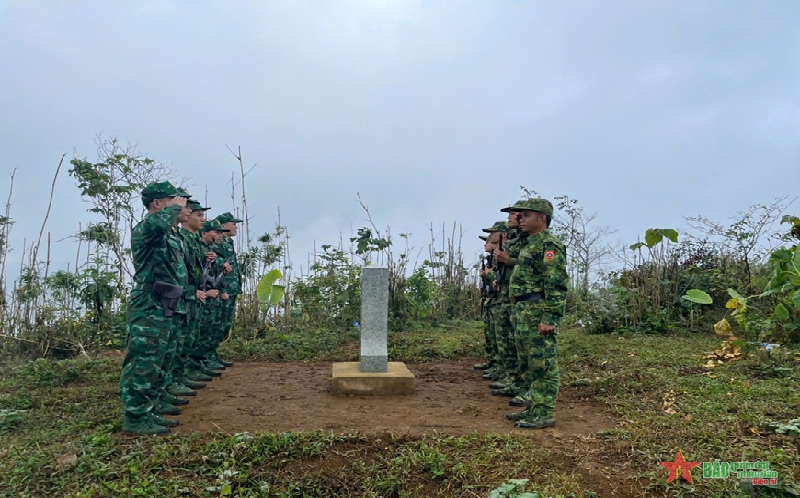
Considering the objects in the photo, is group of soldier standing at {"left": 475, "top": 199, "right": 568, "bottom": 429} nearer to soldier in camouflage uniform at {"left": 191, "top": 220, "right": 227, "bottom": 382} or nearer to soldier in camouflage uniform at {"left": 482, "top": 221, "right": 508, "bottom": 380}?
soldier in camouflage uniform at {"left": 482, "top": 221, "right": 508, "bottom": 380}

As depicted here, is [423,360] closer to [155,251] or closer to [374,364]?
[374,364]

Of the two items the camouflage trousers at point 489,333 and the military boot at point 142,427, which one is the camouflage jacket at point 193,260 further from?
the camouflage trousers at point 489,333

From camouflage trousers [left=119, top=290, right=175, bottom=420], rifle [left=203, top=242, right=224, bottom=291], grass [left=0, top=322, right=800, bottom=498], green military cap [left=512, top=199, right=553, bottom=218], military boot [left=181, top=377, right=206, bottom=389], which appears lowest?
grass [left=0, top=322, right=800, bottom=498]

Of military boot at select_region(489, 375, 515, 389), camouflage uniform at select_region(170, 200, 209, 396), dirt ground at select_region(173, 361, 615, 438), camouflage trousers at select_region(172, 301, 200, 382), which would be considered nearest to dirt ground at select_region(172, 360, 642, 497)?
dirt ground at select_region(173, 361, 615, 438)

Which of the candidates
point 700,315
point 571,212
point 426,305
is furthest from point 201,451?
point 571,212

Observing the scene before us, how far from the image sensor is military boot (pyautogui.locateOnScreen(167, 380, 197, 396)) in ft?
17.1

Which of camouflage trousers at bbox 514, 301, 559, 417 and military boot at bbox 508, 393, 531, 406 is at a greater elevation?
camouflage trousers at bbox 514, 301, 559, 417

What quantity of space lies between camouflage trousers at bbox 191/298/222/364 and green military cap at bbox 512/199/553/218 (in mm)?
3446

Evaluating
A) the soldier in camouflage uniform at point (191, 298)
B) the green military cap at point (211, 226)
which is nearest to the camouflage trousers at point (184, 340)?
the soldier in camouflage uniform at point (191, 298)

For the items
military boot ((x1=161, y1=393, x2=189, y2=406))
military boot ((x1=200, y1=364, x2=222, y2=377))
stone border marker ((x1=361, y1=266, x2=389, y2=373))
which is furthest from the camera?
military boot ((x1=200, y1=364, x2=222, y2=377))

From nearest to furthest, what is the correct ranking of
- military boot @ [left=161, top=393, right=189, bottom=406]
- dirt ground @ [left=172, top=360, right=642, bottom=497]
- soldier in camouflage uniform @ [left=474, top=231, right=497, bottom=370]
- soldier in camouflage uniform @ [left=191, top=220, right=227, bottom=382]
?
dirt ground @ [left=172, top=360, right=642, bottom=497], military boot @ [left=161, top=393, right=189, bottom=406], soldier in camouflage uniform @ [left=191, top=220, right=227, bottom=382], soldier in camouflage uniform @ [left=474, top=231, right=497, bottom=370]

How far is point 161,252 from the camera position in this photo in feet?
13.4

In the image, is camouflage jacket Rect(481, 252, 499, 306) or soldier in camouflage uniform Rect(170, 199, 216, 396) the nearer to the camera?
soldier in camouflage uniform Rect(170, 199, 216, 396)

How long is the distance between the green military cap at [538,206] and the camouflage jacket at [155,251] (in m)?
2.65
